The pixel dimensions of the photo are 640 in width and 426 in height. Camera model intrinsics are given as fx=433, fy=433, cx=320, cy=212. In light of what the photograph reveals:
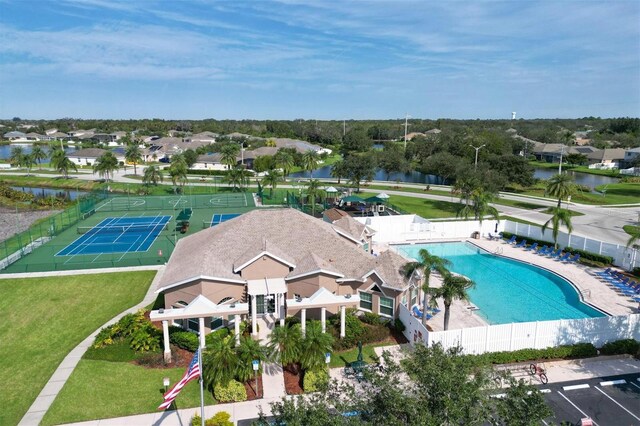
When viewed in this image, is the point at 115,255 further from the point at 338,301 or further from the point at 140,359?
the point at 338,301

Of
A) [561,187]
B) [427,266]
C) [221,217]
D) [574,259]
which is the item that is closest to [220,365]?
[427,266]

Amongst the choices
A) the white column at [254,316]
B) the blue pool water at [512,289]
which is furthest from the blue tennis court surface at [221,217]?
the white column at [254,316]

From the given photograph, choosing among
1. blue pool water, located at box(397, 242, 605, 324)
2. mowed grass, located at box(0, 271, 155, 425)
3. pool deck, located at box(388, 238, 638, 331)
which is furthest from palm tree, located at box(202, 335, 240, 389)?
blue pool water, located at box(397, 242, 605, 324)

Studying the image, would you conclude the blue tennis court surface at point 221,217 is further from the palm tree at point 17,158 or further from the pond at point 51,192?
the palm tree at point 17,158

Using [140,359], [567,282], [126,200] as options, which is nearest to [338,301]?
[140,359]

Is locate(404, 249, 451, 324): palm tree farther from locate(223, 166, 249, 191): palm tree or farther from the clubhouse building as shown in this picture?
locate(223, 166, 249, 191): palm tree

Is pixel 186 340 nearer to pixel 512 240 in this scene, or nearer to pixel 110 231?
pixel 110 231
